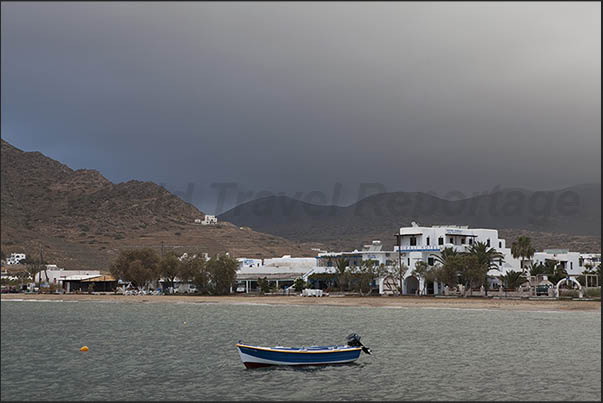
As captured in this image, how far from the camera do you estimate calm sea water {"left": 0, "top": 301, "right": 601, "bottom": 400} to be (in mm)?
33344

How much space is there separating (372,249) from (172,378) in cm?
9157

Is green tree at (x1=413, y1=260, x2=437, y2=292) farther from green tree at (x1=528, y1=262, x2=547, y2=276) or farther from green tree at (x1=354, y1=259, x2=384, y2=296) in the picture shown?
green tree at (x1=528, y1=262, x2=547, y2=276)

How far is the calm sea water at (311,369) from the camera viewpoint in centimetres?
3334

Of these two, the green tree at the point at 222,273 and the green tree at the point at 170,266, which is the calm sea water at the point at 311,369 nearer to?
the green tree at the point at 222,273

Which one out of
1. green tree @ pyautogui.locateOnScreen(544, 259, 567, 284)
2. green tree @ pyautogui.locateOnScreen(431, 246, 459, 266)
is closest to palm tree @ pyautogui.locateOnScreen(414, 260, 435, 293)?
green tree @ pyautogui.locateOnScreen(431, 246, 459, 266)

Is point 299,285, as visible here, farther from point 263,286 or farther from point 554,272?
point 554,272

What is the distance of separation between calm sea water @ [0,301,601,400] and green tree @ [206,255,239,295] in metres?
43.2

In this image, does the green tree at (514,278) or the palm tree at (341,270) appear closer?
the green tree at (514,278)

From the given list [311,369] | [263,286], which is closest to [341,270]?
[263,286]

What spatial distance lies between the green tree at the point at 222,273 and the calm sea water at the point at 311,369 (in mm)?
43183

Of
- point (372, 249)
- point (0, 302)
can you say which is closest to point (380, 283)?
point (372, 249)

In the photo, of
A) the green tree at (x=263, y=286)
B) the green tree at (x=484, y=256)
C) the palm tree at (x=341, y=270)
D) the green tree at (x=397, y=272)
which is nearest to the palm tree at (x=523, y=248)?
the green tree at (x=484, y=256)

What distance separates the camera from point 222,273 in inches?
4884

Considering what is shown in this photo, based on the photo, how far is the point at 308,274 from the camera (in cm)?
12756
